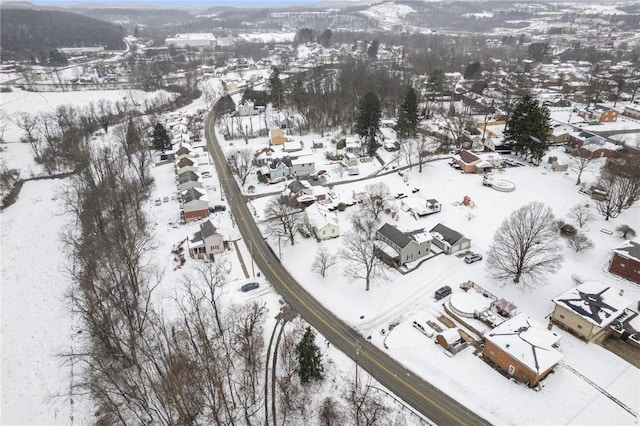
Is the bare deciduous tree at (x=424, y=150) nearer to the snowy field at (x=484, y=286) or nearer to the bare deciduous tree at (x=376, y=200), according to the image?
the snowy field at (x=484, y=286)

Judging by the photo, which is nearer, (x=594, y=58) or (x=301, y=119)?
(x=301, y=119)

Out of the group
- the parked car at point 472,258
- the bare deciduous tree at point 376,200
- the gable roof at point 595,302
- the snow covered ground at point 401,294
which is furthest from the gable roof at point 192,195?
the gable roof at point 595,302

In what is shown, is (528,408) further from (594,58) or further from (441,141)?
(594,58)

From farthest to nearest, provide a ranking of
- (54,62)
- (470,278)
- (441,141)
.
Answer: (54,62)
(441,141)
(470,278)

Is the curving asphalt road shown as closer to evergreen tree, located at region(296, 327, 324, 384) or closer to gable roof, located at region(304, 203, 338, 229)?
evergreen tree, located at region(296, 327, 324, 384)

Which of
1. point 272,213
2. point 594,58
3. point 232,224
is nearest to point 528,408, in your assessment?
point 272,213

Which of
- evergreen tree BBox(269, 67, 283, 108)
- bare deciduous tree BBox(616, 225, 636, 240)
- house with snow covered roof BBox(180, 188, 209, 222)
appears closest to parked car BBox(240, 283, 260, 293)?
house with snow covered roof BBox(180, 188, 209, 222)

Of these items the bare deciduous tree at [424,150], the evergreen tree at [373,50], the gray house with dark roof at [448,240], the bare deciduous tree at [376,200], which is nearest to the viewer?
the gray house with dark roof at [448,240]
